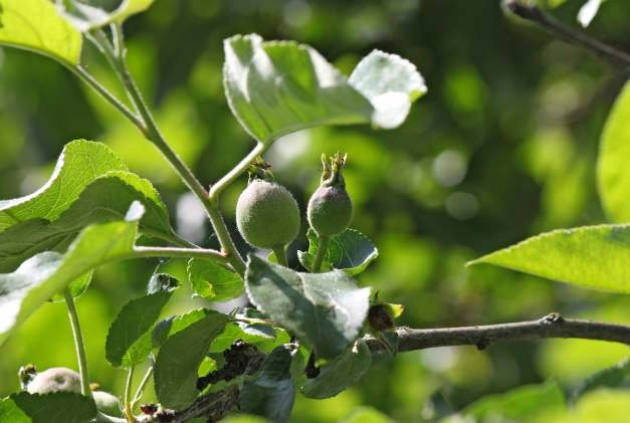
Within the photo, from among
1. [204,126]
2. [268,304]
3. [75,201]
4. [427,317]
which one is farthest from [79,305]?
[268,304]

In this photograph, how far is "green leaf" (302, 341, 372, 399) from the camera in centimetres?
135

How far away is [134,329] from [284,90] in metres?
0.44

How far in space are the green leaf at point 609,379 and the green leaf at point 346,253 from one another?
58 cm

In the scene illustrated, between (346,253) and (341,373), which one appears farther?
(346,253)

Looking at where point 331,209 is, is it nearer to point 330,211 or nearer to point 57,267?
point 330,211

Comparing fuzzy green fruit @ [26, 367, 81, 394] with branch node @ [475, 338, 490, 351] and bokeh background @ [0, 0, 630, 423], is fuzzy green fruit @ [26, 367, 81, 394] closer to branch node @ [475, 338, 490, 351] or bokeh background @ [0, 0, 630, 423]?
branch node @ [475, 338, 490, 351]

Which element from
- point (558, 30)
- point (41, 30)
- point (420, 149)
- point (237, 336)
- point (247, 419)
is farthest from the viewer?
point (420, 149)

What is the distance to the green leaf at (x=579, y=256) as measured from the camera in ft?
5.05

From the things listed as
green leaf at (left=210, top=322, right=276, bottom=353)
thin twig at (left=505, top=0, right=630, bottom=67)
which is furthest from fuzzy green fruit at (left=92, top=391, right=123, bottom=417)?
thin twig at (left=505, top=0, right=630, bottom=67)

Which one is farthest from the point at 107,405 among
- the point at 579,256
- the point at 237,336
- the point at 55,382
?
the point at 579,256

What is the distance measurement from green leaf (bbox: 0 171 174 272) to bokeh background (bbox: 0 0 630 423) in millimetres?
2306

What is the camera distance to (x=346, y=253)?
5.03 feet

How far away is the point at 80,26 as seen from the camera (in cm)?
121

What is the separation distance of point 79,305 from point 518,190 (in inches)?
61.8
